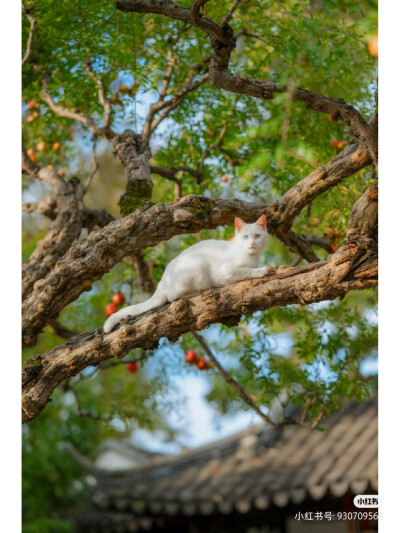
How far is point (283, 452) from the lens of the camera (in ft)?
19.7

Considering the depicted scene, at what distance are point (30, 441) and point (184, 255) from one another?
474 cm

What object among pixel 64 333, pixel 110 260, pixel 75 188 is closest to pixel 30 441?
pixel 64 333

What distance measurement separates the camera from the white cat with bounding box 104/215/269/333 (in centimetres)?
250

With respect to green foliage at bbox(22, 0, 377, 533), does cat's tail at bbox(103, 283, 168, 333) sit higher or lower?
lower

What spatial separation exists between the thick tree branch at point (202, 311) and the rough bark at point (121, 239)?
0.76 feet

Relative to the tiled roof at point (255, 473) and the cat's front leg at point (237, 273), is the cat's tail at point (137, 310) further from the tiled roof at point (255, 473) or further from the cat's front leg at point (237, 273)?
the tiled roof at point (255, 473)

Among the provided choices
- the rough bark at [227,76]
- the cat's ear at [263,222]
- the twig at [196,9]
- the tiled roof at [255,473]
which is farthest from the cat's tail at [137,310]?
the tiled roof at [255,473]

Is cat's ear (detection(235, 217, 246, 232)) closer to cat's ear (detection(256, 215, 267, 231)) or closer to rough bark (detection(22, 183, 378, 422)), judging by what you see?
cat's ear (detection(256, 215, 267, 231))

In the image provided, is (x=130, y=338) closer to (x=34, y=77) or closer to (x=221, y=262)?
(x=221, y=262)

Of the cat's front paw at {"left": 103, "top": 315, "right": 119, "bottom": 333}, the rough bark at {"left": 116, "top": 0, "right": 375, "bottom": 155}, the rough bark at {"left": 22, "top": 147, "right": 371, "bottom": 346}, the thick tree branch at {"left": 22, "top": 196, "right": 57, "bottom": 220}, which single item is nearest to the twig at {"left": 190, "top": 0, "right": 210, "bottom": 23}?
the rough bark at {"left": 116, "top": 0, "right": 375, "bottom": 155}

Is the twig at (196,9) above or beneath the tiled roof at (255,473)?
above

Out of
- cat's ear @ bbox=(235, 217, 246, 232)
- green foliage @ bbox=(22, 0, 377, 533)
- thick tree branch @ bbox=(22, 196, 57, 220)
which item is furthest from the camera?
thick tree branch @ bbox=(22, 196, 57, 220)

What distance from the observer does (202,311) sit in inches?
93.5

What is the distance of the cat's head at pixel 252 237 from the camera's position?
2545 mm
